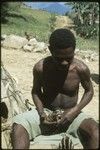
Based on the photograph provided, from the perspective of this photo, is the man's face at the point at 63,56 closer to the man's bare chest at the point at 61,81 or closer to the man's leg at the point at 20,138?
the man's bare chest at the point at 61,81

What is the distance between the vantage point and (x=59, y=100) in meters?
4.56

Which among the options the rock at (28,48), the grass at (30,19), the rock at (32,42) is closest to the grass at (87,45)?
the rock at (32,42)

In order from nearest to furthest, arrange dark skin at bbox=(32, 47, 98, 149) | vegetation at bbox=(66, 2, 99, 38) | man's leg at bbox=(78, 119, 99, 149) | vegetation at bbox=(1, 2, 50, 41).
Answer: man's leg at bbox=(78, 119, 99, 149)
dark skin at bbox=(32, 47, 98, 149)
vegetation at bbox=(66, 2, 99, 38)
vegetation at bbox=(1, 2, 50, 41)

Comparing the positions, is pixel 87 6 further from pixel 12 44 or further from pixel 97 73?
pixel 97 73

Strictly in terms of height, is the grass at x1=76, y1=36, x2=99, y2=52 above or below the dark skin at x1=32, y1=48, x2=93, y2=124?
below

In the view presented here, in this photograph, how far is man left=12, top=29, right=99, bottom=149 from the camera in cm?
414

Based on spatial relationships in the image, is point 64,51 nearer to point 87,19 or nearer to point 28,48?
point 28,48

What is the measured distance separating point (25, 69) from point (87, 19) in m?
14.9

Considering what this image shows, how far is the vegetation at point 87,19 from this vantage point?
23.7m

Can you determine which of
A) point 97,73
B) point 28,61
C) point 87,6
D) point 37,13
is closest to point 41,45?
point 28,61

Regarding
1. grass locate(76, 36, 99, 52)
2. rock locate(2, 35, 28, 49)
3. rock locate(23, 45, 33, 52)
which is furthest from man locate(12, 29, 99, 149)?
grass locate(76, 36, 99, 52)

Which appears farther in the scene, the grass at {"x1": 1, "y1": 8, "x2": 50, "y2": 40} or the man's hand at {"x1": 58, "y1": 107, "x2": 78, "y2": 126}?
the grass at {"x1": 1, "y1": 8, "x2": 50, "y2": 40}

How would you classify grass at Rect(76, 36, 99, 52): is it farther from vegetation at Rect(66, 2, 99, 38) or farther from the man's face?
the man's face

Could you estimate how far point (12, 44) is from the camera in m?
14.6
